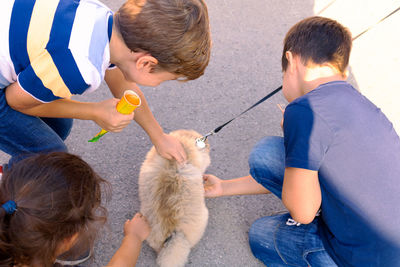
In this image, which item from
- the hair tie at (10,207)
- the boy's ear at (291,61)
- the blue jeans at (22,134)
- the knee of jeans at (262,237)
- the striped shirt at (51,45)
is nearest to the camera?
the hair tie at (10,207)

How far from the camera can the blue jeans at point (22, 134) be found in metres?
1.20

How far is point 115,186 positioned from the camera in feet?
6.03

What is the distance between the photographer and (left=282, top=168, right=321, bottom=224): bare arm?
109 centimetres

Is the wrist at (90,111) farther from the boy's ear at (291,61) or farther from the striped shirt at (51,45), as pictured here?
the boy's ear at (291,61)

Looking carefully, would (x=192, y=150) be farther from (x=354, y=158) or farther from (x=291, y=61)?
(x=354, y=158)

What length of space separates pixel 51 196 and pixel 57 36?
1.64 feet

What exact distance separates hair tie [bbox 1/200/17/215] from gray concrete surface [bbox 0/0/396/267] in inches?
33.0

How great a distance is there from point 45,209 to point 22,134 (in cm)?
53

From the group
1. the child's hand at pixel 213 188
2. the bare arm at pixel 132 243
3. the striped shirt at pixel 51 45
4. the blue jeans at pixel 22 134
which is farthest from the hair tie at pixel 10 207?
the child's hand at pixel 213 188

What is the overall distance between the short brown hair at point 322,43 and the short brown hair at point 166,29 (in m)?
0.42

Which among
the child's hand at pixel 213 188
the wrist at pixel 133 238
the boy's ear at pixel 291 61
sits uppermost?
the boy's ear at pixel 291 61

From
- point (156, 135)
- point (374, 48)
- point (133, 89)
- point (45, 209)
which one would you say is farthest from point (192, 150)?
point (374, 48)

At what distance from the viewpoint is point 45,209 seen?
2.93ft

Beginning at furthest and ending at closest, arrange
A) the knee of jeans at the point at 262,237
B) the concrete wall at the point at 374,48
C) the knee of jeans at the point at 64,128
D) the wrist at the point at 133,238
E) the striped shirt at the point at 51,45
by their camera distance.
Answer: the concrete wall at the point at 374,48
the knee of jeans at the point at 64,128
the knee of jeans at the point at 262,237
the wrist at the point at 133,238
the striped shirt at the point at 51,45
